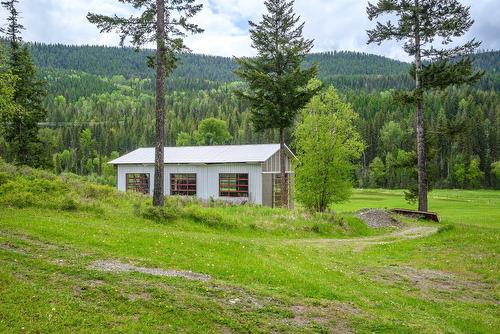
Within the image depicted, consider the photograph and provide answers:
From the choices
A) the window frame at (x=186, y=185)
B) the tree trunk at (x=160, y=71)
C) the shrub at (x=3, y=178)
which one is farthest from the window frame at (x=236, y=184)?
the shrub at (x=3, y=178)

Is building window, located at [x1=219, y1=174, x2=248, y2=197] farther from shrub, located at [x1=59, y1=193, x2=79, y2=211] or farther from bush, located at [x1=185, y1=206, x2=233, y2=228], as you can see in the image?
shrub, located at [x1=59, y1=193, x2=79, y2=211]

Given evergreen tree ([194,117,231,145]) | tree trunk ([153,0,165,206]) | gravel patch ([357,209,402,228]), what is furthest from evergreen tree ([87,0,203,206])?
evergreen tree ([194,117,231,145])

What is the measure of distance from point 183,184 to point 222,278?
27.6 meters

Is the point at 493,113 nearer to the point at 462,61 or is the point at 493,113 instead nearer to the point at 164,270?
the point at 462,61

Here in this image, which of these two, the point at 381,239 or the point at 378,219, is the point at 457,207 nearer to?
the point at 378,219

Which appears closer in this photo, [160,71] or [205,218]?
[160,71]

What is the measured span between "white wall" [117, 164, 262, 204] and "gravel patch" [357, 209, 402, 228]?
1046 centimetres

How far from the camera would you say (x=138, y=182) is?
3966 centimetres

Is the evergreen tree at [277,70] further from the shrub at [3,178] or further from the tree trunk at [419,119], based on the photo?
the shrub at [3,178]

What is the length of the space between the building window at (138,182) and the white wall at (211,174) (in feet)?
1.44

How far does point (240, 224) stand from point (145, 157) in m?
22.6

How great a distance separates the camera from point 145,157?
131ft

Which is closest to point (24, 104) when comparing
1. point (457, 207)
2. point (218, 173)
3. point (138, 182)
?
point (138, 182)

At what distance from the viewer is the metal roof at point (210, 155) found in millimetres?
34688
